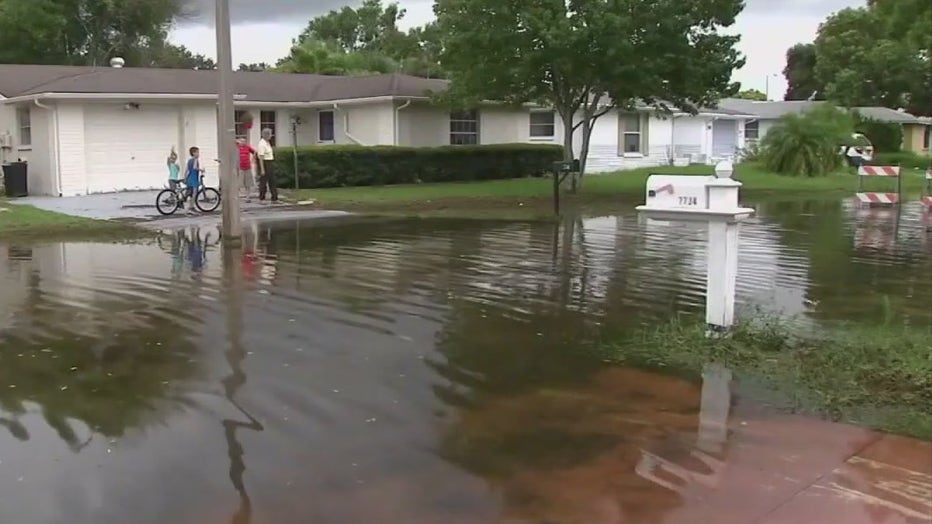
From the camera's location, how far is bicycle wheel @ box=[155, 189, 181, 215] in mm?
21375

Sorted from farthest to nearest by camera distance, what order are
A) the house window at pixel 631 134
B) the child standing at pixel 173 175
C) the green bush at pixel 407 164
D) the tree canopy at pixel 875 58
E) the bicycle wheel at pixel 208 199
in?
the house window at pixel 631 134, the green bush at pixel 407 164, the bicycle wheel at pixel 208 199, the child standing at pixel 173 175, the tree canopy at pixel 875 58

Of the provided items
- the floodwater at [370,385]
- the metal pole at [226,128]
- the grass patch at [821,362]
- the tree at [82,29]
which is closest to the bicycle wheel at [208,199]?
the metal pole at [226,128]

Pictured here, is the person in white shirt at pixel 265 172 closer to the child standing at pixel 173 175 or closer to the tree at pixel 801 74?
the child standing at pixel 173 175

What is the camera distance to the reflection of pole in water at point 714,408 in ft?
18.4

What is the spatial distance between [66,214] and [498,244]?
10.0 meters

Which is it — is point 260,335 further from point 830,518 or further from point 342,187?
point 342,187

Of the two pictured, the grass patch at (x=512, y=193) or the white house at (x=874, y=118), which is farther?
the white house at (x=874, y=118)

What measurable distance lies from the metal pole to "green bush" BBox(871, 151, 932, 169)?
34.0 meters

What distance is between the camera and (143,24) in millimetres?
48906

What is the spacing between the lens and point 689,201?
7801 mm

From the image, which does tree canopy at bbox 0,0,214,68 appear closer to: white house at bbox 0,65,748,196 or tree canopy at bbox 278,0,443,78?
tree canopy at bbox 278,0,443,78

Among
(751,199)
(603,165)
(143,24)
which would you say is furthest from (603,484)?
(143,24)

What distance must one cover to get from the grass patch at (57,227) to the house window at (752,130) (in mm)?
37975

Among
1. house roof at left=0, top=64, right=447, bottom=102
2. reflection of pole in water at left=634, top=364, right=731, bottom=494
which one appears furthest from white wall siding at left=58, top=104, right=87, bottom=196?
reflection of pole in water at left=634, top=364, right=731, bottom=494
